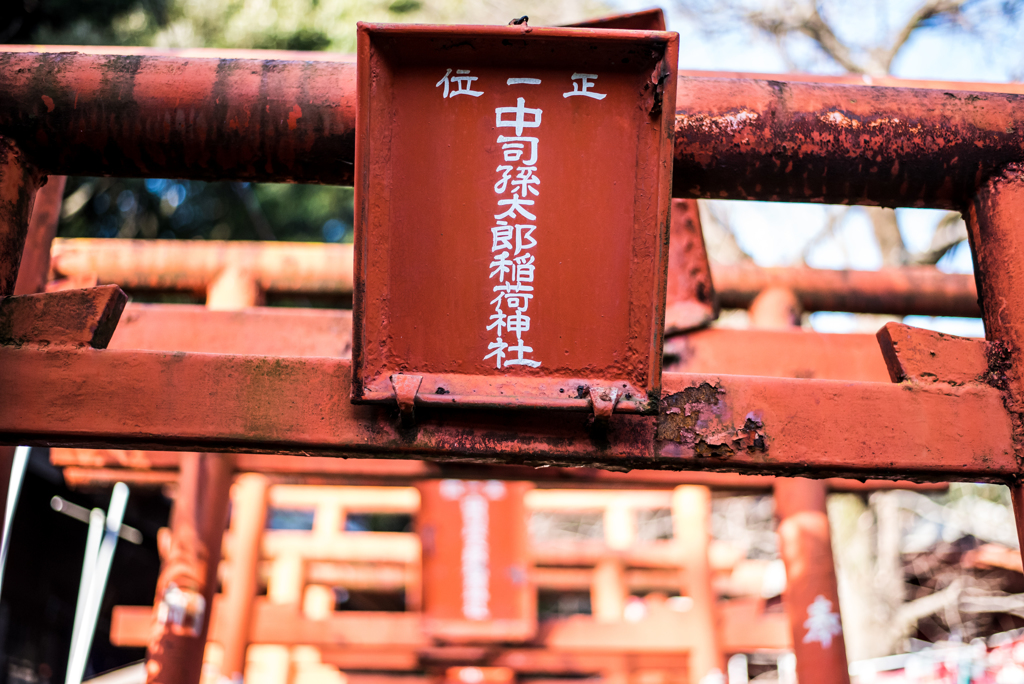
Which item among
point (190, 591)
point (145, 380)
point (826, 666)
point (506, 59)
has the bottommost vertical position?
point (826, 666)

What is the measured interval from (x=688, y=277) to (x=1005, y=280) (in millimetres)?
1097

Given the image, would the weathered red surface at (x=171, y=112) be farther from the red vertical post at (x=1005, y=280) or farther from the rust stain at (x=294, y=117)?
the red vertical post at (x=1005, y=280)

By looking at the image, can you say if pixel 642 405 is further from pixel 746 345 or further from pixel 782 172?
pixel 746 345

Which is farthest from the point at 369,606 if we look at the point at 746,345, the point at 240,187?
the point at 746,345

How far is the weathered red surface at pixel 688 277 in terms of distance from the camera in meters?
2.75

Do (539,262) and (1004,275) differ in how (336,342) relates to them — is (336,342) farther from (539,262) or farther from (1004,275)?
(1004,275)

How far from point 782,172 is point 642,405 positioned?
0.70m

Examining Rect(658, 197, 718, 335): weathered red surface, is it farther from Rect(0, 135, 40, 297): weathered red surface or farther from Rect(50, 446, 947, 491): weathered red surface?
Rect(0, 135, 40, 297): weathered red surface

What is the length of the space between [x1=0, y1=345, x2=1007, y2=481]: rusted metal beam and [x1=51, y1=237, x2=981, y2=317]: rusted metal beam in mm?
1914

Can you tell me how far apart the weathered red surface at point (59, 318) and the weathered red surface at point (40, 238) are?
104 centimetres

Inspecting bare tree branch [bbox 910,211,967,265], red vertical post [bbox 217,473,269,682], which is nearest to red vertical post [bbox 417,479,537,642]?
red vertical post [bbox 217,473,269,682]

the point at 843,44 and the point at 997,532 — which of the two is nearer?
the point at 997,532

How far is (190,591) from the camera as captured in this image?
120 inches

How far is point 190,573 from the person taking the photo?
3092 mm
